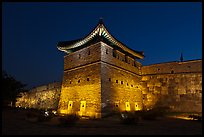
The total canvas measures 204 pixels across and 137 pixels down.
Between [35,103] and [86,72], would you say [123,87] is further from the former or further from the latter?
[35,103]

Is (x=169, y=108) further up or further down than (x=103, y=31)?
further down

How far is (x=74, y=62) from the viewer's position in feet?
58.9

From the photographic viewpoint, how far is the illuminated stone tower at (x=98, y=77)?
49.0 ft

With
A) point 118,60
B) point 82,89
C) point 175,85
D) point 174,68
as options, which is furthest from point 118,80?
point 174,68

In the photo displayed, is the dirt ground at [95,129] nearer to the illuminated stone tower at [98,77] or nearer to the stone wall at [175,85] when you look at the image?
the illuminated stone tower at [98,77]

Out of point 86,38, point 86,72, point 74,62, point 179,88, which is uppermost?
point 86,38

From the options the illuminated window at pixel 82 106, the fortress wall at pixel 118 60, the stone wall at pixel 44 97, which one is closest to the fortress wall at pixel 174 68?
the fortress wall at pixel 118 60

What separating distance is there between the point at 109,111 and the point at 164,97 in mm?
7059

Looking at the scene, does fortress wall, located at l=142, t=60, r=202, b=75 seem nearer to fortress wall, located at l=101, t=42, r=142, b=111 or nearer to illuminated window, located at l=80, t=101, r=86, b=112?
fortress wall, located at l=101, t=42, r=142, b=111

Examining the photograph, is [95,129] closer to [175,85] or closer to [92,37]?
[92,37]

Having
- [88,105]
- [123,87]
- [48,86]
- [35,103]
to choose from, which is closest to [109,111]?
[88,105]

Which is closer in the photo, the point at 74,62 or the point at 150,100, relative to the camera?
the point at 74,62

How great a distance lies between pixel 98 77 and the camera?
49.1ft

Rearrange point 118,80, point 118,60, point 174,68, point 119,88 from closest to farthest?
point 119,88
point 118,80
point 118,60
point 174,68
